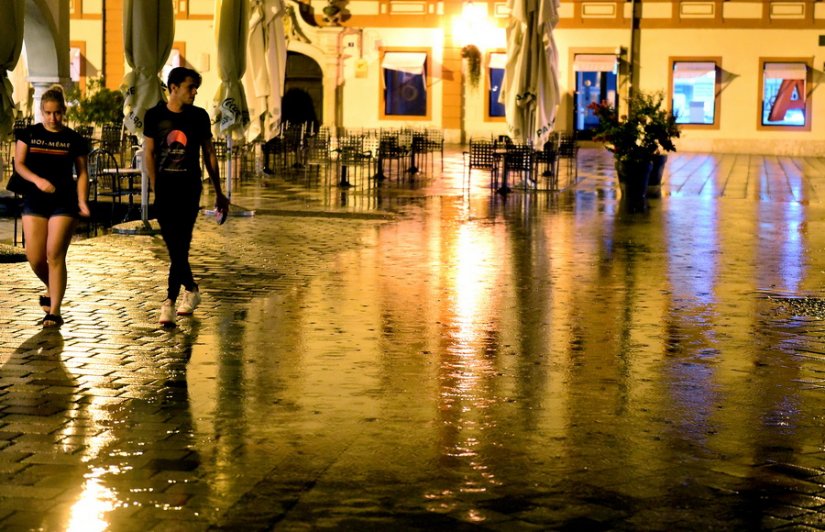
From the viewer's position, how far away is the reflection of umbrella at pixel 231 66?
16.4 meters

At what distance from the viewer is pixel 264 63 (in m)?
20.0

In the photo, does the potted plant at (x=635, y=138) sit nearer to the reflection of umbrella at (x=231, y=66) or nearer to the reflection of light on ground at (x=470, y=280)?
the reflection of light on ground at (x=470, y=280)

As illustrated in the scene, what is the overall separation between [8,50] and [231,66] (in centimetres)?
393

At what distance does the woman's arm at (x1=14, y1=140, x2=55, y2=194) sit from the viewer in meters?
8.61

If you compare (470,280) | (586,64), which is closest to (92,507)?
(470,280)

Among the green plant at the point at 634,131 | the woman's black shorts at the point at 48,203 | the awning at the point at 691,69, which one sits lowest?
the woman's black shorts at the point at 48,203

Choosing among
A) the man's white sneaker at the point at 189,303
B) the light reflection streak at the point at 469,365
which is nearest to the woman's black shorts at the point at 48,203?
the man's white sneaker at the point at 189,303

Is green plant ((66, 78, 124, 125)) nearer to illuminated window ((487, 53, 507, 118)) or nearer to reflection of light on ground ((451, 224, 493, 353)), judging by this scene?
illuminated window ((487, 53, 507, 118))

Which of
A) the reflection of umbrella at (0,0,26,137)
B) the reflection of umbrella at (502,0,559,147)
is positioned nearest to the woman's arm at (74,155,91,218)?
the reflection of umbrella at (0,0,26,137)

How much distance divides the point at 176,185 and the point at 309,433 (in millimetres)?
3285

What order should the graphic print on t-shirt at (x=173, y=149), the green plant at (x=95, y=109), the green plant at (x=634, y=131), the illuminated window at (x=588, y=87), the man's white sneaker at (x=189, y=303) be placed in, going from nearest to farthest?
the graphic print on t-shirt at (x=173, y=149), the man's white sneaker at (x=189, y=303), the green plant at (x=634, y=131), the green plant at (x=95, y=109), the illuminated window at (x=588, y=87)

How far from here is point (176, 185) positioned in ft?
29.2

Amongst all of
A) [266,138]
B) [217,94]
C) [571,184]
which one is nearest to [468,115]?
[571,184]

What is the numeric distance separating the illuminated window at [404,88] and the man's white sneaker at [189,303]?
95.8ft
